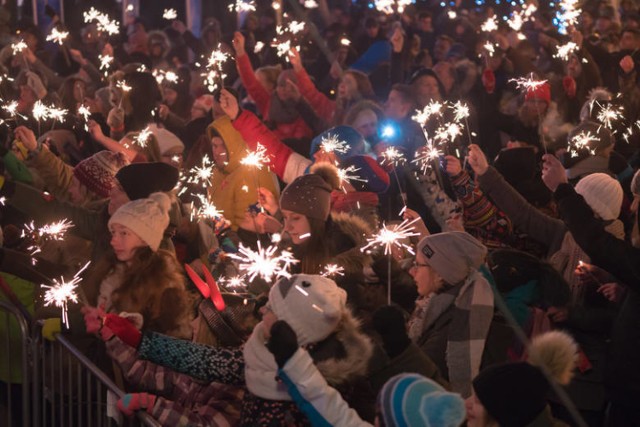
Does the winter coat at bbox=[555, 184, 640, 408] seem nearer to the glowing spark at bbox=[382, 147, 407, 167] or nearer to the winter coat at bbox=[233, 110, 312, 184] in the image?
the glowing spark at bbox=[382, 147, 407, 167]

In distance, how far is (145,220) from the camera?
6.51 meters

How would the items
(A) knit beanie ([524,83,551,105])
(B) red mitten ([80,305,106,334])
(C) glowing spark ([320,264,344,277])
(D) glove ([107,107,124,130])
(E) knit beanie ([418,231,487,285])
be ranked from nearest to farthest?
1. (B) red mitten ([80,305,106,334])
2. (E) knit beanie ([418,231,487,285])
3. (C) glowing spark ([320,264,344,277])
4. (D) glove ([107,107,124,130])
5. (A) knit beanie ([524,83,551,105])

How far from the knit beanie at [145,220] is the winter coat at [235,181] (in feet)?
7.09

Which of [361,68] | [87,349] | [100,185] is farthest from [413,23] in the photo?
[87,349]

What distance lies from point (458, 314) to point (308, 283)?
3.83ft

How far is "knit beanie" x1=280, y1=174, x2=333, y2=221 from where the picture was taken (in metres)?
6.77

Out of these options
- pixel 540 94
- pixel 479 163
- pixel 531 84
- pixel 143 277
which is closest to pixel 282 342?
pixel 143 277

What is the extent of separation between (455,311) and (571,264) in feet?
5.11

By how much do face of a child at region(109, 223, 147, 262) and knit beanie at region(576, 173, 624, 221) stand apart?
2612 mm

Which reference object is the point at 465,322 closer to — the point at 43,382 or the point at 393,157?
the point at 43,382

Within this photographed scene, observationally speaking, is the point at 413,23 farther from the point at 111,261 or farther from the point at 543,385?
the point at 543,385

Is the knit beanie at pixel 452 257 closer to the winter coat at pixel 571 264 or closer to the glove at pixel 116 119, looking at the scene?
the winter coat at pixel 571 264

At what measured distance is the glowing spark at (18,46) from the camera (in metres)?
13.2

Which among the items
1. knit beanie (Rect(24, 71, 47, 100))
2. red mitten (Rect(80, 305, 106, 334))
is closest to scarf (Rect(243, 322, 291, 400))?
red mitten (Rect(80, 305, 106, 334))
